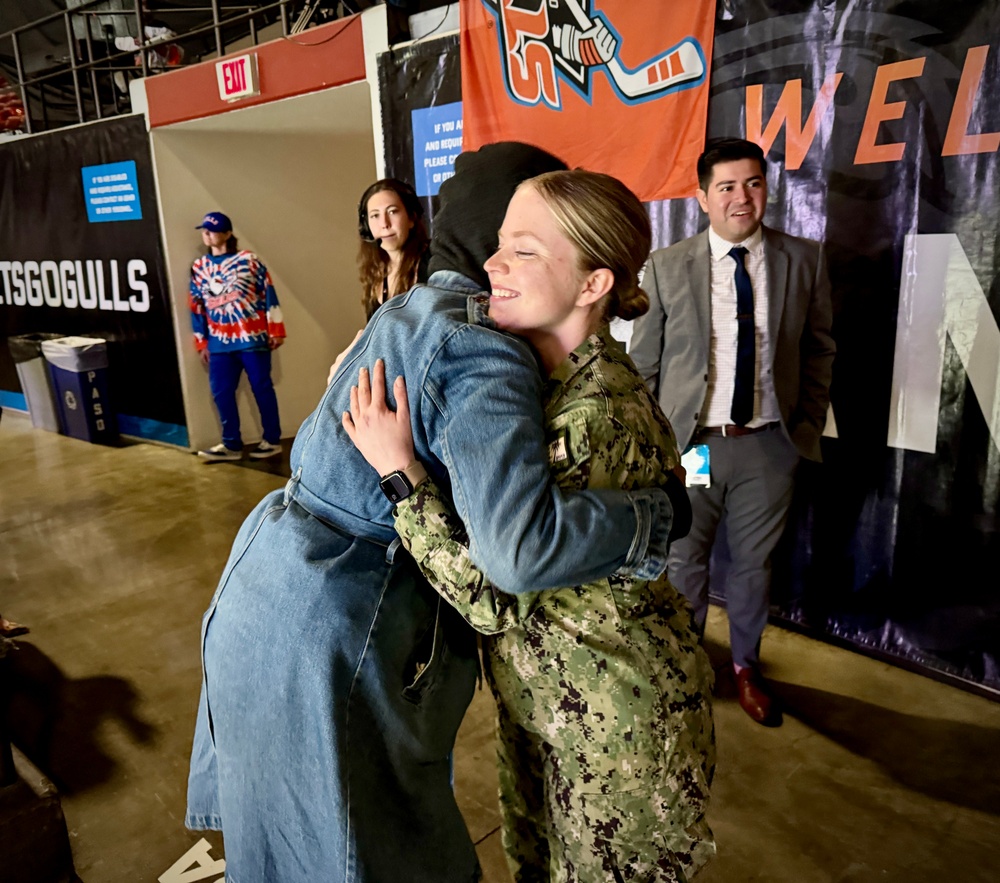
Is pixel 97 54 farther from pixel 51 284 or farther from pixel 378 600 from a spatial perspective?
pixel 378 600

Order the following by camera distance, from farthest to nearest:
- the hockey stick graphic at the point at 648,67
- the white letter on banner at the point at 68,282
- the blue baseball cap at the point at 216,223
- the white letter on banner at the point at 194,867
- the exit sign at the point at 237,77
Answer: the white letter on banner at the point at 68,282 < the blue baseball cap at the point at 216,223 < the exit sign at the point at 237,77 < the hockey stick graphic at the point at 648,67 < the white letter on banner at the point at 194,867

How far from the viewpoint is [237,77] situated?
187 inches

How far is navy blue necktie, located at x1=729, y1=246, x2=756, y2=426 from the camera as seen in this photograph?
2.38m

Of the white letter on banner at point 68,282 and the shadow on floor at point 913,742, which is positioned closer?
the shadow on floor at point 913,742

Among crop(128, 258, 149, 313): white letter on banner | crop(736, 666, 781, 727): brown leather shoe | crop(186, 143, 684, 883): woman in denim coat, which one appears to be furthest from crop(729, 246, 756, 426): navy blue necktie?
crop(128, 258, 149, 313): white letter on banner

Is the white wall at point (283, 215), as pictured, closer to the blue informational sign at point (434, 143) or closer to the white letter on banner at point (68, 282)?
the blue informational sign at point (434, 143)

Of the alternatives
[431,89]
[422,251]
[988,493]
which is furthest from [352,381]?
[431,89]

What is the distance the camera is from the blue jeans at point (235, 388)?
5625 millimetres

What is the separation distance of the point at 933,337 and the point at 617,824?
6.79 feet

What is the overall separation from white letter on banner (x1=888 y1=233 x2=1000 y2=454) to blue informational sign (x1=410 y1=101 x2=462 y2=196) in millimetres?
2195

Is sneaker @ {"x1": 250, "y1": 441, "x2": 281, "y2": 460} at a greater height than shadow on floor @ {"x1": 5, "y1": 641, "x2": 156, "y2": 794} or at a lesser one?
greater

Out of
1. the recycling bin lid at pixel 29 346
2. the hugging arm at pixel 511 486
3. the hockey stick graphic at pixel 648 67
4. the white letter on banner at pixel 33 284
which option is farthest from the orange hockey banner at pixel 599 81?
the white letter on banner at pixel 33 284

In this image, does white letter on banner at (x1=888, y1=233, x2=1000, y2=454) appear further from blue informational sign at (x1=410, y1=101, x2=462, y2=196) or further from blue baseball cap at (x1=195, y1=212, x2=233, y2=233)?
blue baseball cap at (x1=195, y1=212, x2=233, y2=233)

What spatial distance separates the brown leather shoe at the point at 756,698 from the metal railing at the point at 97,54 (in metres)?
4.59
